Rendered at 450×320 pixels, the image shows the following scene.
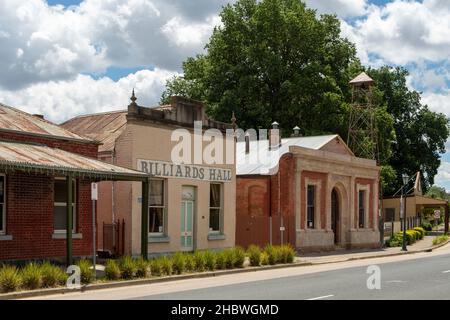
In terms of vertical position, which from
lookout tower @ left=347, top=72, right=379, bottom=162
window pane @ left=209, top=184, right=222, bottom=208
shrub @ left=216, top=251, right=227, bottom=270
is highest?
lookout tower @ left=347, top=72, right=379, bottom=162

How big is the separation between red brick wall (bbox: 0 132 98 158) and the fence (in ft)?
9.77

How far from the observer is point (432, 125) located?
77.6 meters

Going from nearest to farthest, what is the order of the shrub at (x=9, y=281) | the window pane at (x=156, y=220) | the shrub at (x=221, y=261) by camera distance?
the shrub at (x=9, y=281) → the shrub at (x=221, y=261) → the window pane at (x=156, y=220)

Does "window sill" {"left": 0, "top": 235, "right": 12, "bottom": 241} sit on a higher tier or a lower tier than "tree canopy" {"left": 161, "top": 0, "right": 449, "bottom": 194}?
lower

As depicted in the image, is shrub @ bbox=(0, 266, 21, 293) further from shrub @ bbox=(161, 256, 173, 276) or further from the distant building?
the distant building

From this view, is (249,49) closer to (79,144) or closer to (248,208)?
(248,208)

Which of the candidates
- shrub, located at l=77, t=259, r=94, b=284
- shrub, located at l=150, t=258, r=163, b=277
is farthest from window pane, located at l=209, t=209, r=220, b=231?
shrub, located at l=77, t=259, r=94, b=284

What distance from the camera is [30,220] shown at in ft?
68.8

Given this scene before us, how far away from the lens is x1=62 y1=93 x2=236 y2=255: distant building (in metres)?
25.0

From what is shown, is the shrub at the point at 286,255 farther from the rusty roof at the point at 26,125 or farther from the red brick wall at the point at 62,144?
the rusty roof at the point at 26,125

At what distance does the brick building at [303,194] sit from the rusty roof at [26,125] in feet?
35.4

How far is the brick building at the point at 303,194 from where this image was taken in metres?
32.2

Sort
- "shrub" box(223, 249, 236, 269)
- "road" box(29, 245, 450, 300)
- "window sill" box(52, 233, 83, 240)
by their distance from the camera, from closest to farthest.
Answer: "road" box(29, 245, 450, 300) → "window sill" box(52, 233, 83, 240) → "shrub" box(223, 249, 236, 269)

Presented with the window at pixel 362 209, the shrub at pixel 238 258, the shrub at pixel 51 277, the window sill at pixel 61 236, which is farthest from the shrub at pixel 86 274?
the window at pixel 362 209
